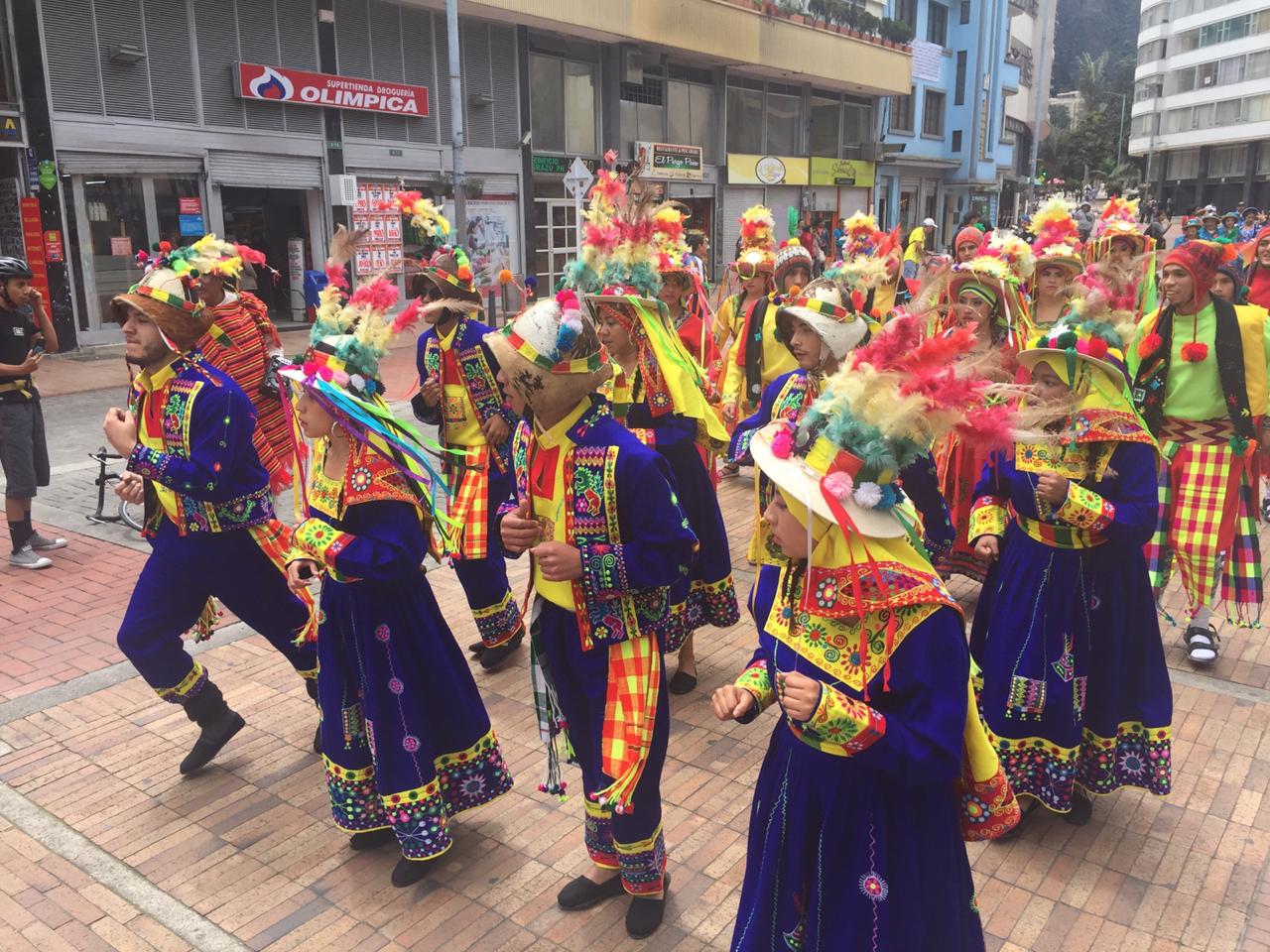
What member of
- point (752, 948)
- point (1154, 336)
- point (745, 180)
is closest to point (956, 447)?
point (1154, 336)

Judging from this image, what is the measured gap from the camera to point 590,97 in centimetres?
2491

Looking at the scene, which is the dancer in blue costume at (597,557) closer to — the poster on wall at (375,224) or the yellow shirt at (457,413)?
the yellow shirt at (457,413)

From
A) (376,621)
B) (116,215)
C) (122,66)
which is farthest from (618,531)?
(122,66)

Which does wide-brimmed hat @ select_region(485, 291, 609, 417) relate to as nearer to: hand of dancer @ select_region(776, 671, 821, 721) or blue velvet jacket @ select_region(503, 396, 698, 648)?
blue velvet jacket @ select_region(503, 396, 698, 648)

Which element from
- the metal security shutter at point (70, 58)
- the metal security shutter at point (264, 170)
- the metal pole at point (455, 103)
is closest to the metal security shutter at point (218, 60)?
the metal security shutter at point (264, 170)

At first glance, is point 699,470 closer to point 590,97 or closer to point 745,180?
point 590,97

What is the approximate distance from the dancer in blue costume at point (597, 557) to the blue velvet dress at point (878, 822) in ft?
2.23

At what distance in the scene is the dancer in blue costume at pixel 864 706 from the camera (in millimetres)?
2199

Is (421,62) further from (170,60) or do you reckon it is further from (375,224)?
(170,60)

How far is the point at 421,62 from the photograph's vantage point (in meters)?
20.6

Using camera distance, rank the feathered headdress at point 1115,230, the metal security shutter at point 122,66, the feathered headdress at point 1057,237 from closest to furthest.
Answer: the feathered headdress at point 1057,237, the feathered headdress at point 1115,230, the metal security shutter at point 122,66

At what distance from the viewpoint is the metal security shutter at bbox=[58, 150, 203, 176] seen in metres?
15.1

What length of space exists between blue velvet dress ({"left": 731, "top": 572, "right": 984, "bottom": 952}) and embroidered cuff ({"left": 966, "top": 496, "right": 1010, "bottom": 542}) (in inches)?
66.0

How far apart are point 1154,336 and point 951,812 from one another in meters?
3.76
